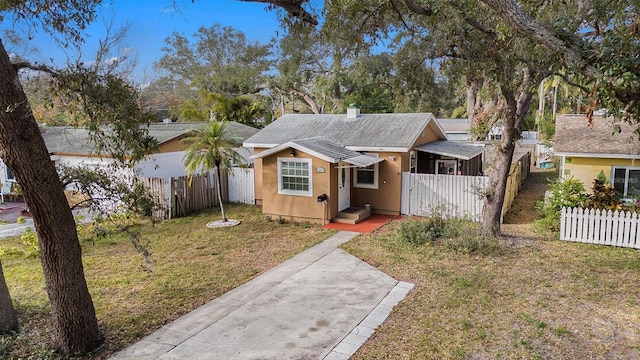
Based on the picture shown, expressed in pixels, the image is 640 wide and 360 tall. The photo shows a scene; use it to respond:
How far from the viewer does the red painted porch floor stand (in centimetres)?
1363

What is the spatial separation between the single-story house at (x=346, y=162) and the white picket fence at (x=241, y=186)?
36cm

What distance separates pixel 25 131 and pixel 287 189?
32.4ft

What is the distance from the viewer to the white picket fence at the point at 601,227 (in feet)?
35.4

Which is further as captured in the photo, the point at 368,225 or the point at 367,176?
the point at 367,176

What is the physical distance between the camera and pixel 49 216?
579 cm

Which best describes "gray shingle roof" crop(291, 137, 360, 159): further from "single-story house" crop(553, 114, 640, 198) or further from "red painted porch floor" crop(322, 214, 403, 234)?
"single-story house" crop(553, 114, 640, 198)

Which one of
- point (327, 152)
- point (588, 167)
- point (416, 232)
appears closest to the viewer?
point (416, 232)

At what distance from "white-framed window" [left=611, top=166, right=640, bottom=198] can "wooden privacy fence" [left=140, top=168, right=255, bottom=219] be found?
1303cm

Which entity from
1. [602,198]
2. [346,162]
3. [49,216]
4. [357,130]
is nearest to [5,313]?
[49,216]

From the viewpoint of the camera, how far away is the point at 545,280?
336 inches

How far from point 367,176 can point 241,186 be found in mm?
5689

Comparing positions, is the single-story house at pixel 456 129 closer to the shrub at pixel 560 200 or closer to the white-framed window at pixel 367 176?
the white-framed window at pixel 367 176

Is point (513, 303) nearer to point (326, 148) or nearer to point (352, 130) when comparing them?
point (326, 148)

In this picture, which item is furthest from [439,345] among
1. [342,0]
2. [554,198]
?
[554,198]
